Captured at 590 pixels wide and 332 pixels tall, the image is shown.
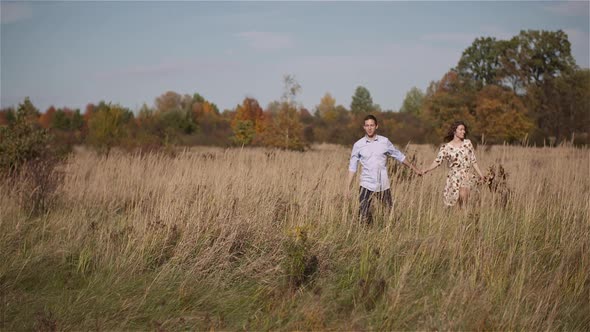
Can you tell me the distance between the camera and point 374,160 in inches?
242

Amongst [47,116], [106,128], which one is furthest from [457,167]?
[47,116]

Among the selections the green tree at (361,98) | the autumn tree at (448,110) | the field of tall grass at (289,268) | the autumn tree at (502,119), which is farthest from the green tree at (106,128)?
the green tree at (361,98)

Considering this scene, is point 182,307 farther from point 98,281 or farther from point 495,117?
point 495,117

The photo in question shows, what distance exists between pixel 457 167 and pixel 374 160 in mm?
1274

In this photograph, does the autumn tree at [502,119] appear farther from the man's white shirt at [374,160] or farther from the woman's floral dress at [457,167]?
the man's white shirt at [374,160]

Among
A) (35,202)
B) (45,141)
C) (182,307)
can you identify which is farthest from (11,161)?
(182,307)

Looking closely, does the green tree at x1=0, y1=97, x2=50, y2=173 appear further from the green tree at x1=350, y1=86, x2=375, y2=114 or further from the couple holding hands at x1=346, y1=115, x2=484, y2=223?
the green tree at x1=350, y1=86, x2=375, y2=114

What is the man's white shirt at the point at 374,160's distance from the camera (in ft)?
20.0

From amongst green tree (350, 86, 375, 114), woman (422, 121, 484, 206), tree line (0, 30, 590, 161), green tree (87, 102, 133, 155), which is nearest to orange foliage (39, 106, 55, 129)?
tree line (0, 30, 590, 161)

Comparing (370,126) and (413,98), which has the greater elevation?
(413,98)

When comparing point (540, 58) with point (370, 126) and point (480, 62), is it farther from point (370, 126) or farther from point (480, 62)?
point (370, 126)

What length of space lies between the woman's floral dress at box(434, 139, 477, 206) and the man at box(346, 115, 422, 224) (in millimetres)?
700

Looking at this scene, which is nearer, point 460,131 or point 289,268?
point 289,268

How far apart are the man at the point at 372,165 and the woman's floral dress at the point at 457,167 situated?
700mm
